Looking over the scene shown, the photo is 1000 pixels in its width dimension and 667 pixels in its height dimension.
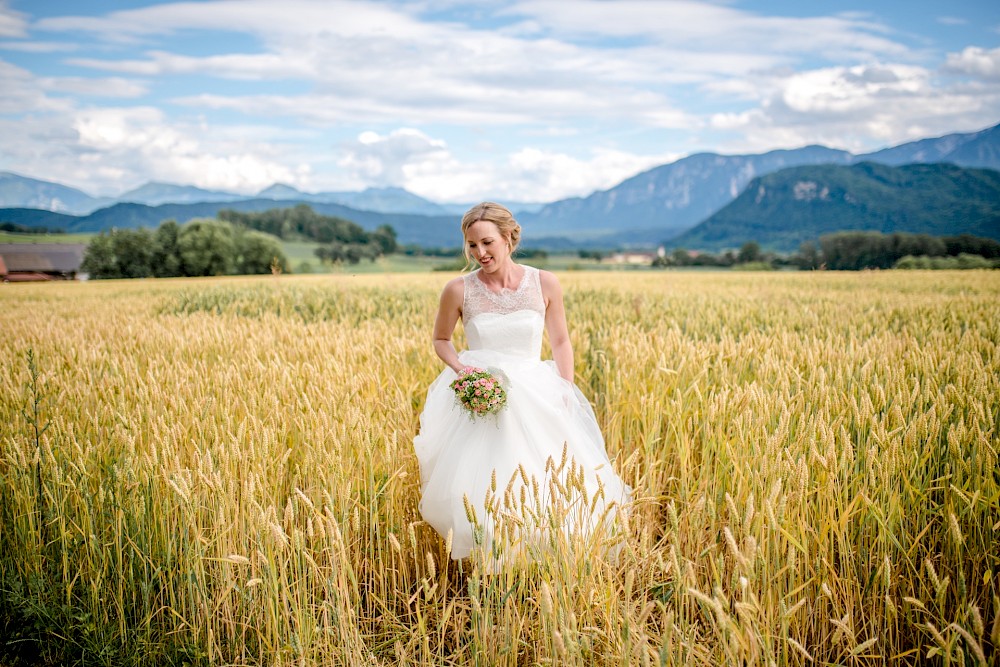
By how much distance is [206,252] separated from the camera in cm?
5419

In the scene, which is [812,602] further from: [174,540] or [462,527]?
[174,540]

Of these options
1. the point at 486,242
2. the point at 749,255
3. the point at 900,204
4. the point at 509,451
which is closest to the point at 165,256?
the point at 749,255

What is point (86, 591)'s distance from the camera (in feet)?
8.39

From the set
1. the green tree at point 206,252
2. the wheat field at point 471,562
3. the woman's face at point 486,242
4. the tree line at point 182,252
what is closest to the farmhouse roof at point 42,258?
the tree line at point 182,252

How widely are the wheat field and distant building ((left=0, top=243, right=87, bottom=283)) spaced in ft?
152

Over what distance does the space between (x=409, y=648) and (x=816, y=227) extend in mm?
200702

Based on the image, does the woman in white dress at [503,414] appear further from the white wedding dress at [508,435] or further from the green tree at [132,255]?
the green tree at [132,255]

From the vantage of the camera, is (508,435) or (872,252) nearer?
(508,435)

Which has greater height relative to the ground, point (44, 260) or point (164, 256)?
point (164, 256)

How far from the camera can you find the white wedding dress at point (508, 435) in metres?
2.88

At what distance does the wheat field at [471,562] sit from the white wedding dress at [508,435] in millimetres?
210

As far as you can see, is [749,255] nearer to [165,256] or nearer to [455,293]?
[165,256]

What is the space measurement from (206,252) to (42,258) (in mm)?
12421

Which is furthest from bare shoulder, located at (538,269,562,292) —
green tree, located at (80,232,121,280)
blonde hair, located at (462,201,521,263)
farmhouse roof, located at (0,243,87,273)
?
green tree, located at (80,232,121,280)
